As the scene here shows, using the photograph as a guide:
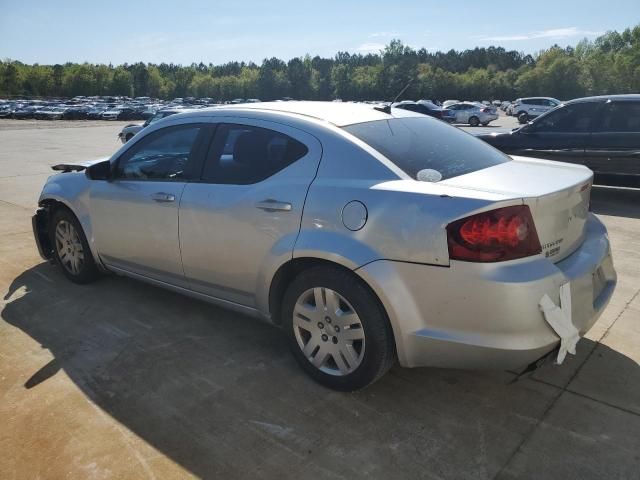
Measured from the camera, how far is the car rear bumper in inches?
95.1

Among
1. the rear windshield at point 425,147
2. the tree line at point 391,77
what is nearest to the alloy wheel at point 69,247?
the rear windshield at point 425,147

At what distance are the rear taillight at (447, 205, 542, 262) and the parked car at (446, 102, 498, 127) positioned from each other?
31.4m

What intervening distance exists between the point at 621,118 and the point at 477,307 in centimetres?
681

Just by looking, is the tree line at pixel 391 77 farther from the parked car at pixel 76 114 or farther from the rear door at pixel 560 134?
the rear door at pixel 560 134

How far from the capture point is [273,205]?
306cm

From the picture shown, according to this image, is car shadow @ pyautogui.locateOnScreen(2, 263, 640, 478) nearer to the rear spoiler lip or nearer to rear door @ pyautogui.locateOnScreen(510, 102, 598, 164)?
the rear spoiler lip

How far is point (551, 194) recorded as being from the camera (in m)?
2.61

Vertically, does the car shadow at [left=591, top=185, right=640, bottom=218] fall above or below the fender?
below

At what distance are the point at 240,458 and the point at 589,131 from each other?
25.1 ft

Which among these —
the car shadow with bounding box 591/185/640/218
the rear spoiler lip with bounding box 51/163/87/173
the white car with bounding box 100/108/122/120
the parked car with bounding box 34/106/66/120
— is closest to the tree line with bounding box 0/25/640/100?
the white car with bounding box 100/108/122/120

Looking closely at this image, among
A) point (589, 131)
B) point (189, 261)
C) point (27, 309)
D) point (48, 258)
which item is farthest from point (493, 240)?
point (589, 131)

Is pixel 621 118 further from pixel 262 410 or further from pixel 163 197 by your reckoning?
pixel 262 410

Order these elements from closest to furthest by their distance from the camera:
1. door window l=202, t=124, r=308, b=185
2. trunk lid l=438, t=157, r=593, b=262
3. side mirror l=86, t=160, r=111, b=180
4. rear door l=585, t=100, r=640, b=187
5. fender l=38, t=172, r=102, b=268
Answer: trunk lid l=438, t=157, r=593, b=262 < door window l=202, t=124, r=308, b=185 < side mirror l=86, t=160, r=111, b=180 < fender l=38, t=172, r=102, b=268 < rear door l=585, t=100, r=640, b=187

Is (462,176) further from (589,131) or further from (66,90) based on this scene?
(66,90)
